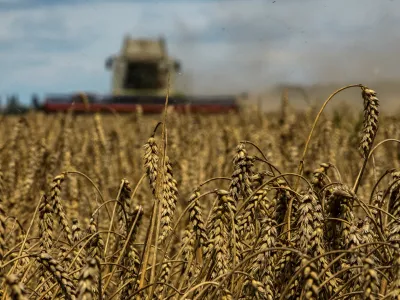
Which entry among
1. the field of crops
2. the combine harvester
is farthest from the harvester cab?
the field of crops

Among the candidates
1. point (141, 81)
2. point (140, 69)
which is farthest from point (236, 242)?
point (141, 81)

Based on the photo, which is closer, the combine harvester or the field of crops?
the field of crops

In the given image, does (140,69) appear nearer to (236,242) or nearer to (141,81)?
(141,81)

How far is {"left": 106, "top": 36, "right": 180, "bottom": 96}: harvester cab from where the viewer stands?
85.5 feet

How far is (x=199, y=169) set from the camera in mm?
5836

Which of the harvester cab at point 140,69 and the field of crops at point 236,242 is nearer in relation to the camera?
the field of crops at point 236,242

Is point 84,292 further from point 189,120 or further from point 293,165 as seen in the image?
point 189,120

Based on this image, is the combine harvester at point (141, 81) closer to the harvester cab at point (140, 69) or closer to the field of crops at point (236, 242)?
the harvester cab at point (140, 69)

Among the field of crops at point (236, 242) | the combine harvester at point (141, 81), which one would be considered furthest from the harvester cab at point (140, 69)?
the field of crops at point (236, 242)

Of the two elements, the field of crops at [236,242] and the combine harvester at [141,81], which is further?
the combine harvester at [141,81]

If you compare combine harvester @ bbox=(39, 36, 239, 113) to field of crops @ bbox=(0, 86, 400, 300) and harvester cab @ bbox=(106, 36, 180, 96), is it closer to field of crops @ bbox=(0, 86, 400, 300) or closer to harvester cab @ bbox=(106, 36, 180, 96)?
harvester cab @ bbox=(106, 36, 180, 96)

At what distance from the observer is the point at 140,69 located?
26.4m

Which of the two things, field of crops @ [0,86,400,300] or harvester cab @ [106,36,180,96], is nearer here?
field of crops @ [0,86,400,300]

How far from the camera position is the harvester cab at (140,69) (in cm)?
2605
